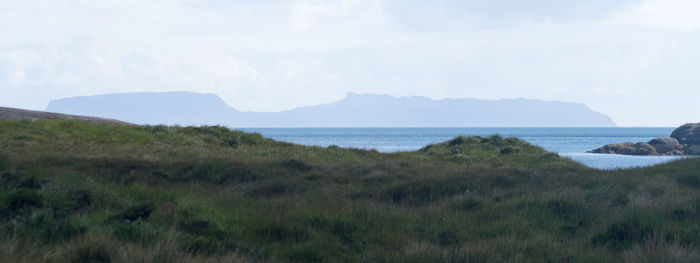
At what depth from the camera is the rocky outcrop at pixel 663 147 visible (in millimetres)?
52441

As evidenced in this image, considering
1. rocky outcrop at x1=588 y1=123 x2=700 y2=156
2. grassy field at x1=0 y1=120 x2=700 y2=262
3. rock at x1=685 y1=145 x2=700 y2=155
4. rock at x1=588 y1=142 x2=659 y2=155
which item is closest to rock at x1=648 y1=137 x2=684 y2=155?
rocky outcrop at x1=588 y1=123 x2=700 y2=156

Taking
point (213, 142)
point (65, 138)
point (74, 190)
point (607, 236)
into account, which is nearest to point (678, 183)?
point (607, 236)

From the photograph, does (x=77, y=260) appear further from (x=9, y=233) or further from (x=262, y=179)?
(x=262, y=179)

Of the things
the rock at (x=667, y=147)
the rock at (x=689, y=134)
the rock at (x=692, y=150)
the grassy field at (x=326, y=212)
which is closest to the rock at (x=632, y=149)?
the rock at (x=667, y=147)

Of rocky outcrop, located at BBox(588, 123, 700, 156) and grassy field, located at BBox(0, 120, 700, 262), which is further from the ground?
grassy field, located at BBox(0, 120, 700, 262)

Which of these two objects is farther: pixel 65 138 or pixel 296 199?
pixel 65 138

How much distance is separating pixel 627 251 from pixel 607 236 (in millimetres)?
933

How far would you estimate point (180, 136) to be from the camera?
26547mm

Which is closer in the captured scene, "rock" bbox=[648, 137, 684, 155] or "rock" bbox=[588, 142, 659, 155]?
"rock" bbox=[588, 142, 659, 155]

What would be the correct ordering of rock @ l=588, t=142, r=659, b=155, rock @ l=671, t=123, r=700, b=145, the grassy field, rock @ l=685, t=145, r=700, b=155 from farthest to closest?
rock @ l=671, t=123, r=700, b=145 < rock @ l=685, t=145, r=700, b=155 < rock @ l=588, t=142, r=659, b=155 < the grassy field

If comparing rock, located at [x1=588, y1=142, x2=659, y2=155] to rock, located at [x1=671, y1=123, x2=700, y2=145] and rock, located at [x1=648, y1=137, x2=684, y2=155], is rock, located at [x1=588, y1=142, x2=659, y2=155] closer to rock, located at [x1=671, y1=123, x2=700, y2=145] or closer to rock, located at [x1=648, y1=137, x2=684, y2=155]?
rock, located at [x1=648, y1=137, x2=684, y2=155]

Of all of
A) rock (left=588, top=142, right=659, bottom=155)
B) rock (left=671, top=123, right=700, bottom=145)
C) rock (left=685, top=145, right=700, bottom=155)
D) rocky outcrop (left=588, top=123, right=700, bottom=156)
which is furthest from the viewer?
rock (left=671, top=123, right=700, bottom=145)

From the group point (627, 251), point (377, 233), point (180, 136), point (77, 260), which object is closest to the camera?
point (77, 260)

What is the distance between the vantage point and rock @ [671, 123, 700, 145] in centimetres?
5866
